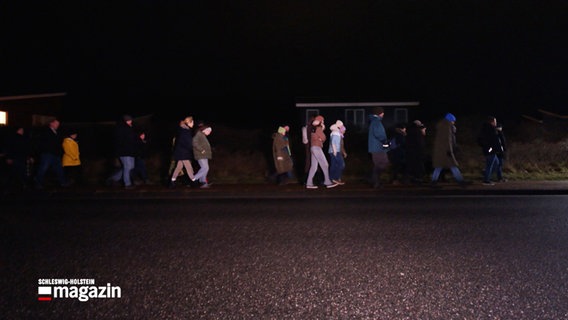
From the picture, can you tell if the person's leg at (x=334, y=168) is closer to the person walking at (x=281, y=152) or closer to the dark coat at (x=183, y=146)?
the person walking at (x=281, y=152)

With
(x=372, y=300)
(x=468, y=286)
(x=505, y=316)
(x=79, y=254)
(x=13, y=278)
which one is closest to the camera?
(x=505, y=316)

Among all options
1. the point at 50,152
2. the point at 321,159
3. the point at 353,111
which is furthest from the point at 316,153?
the point at 353,111

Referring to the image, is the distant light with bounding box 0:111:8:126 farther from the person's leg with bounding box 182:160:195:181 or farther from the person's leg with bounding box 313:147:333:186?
the person's leg with bounding box 313:147:333:186

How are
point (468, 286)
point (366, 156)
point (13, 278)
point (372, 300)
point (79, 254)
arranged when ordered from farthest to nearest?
point (366, 156) < point (79, 254) < point (13, 278) < point (468, 286) < point (372, 300)

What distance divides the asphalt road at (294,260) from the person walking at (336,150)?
Answer: 3.00 metres

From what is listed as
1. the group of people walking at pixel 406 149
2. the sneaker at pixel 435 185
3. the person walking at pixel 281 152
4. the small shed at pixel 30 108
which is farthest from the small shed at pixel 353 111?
the sneaker at pixel 435 185

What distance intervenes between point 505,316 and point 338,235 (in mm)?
3095

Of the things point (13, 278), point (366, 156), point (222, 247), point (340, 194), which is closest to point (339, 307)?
point (222, 247)

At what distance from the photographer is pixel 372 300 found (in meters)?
4.18

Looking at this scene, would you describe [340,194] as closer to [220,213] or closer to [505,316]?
[220,213]

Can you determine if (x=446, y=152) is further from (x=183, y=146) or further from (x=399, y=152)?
(x=183, y=146)

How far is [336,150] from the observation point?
1227 cm

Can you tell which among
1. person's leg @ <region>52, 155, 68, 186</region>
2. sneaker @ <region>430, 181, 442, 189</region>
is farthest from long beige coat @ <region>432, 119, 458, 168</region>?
person's leg @ <region>52, 155, 68, 186</region>

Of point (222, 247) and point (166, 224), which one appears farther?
point (166, 224)
